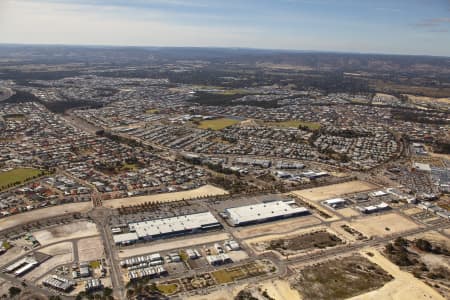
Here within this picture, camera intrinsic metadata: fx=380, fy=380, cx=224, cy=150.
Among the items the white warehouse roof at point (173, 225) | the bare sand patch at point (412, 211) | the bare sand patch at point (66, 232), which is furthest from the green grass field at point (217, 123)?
the bare sand patch at point (66, 232)

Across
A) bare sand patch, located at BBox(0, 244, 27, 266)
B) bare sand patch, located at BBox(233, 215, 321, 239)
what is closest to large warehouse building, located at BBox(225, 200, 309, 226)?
bare sand patch, located at BBox(233, 215, 321, 239)

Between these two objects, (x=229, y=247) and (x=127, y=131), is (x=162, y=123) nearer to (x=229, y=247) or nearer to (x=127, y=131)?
(x=127, y=131)

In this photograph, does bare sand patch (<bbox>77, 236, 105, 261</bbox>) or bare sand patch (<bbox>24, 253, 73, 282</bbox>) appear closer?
bare sand patch (<bbox>24, 253, 73, 282</bbox>)

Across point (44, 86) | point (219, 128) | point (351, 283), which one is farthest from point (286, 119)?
point (44, 86)

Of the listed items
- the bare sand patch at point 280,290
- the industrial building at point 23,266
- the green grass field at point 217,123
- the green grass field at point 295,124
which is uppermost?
the green grass field at point 295,124

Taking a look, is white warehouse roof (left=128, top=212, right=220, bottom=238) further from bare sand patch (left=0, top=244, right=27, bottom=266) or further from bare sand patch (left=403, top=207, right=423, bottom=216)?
bare sand patch (left=403, top=207, right=423, bottom=216)

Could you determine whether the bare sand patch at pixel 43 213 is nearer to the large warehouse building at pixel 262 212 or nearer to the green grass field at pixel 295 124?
the large warehouse building at pixel 262 212

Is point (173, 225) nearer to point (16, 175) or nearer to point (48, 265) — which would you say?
point (48, 265)

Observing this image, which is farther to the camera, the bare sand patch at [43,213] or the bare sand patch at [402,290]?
the bare sand patch at [43,213]
